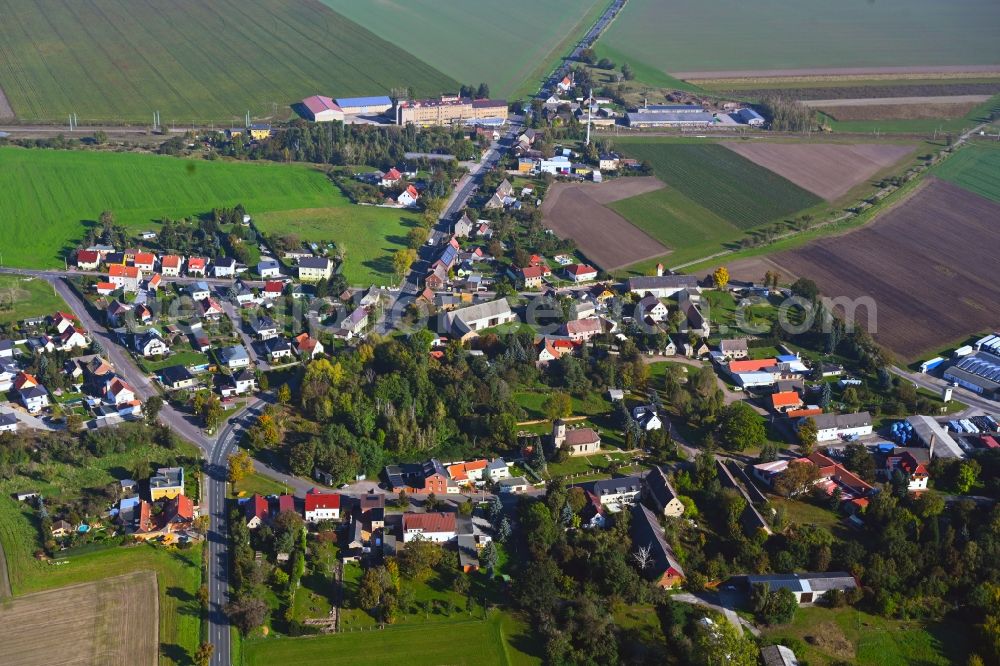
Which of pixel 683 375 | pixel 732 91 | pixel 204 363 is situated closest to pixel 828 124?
pixel 732 91

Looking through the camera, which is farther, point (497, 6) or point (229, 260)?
point (497, 6)

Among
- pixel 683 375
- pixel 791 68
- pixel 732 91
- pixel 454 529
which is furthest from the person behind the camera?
pixel 791 68

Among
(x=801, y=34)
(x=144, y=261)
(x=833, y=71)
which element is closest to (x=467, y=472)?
(x=144, y=261)

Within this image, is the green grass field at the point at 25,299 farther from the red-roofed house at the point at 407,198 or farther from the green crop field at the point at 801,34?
the green crop field at the point at 801,34

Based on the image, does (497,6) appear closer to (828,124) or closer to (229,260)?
(828,124)

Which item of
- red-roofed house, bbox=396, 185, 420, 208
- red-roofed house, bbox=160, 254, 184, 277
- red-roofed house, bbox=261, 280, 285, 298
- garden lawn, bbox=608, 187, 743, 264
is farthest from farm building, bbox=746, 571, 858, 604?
red-roofed house, bbox=396, 185, 420, 208

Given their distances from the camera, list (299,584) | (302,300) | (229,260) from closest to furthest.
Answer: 1. (299,584)
2. (302,300)
3. (229,260)

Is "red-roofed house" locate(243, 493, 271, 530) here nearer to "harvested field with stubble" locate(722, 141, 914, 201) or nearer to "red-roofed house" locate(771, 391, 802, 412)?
"red-roofed house" locate(771, 391, 802, 412)

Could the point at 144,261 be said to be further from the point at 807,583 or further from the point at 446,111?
the point at 807,583
